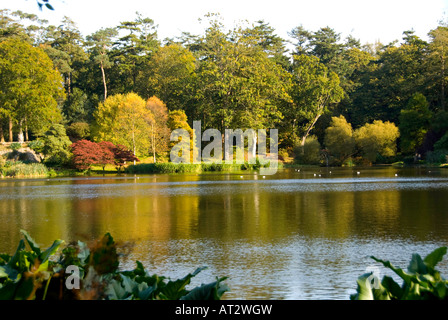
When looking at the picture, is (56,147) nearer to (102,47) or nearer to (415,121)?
(102,47)

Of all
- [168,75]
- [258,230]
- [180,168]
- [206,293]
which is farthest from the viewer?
[168,75]

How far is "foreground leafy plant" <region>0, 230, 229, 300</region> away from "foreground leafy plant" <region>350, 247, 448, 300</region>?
92cm

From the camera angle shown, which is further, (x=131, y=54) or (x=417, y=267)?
(x=131, y=54)

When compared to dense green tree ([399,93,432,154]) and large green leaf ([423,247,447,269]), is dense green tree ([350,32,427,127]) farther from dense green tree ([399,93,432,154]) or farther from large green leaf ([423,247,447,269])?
large green leaf ([423,247,447,269])

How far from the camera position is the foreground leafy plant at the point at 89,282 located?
3.47 metres

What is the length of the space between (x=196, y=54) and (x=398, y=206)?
2122 inches

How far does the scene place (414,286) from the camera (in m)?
3.27

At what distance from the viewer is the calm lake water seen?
7.16 meters

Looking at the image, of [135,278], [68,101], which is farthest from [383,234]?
[68,101]

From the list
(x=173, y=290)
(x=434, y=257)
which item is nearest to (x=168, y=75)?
(x=173, y=290)

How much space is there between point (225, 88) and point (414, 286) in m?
45.4

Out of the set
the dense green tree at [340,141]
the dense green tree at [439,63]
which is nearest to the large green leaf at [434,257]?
the dense green tree at [340,141]

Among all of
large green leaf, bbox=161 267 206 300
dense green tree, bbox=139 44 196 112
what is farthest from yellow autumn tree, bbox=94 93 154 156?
large green leaf, bbox=161 267 206 300

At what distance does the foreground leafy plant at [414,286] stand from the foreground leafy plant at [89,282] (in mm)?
922
